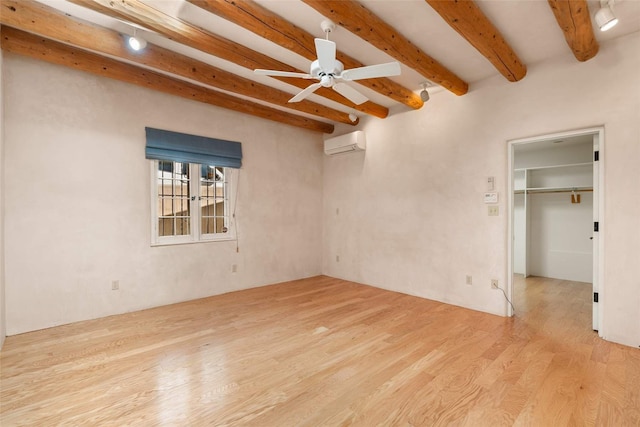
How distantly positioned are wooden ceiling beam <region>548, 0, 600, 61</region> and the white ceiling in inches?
5.7

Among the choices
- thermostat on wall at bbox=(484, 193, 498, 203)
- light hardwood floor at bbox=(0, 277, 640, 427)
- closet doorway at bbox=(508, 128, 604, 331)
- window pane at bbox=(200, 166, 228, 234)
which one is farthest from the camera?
closet doorway at bbox=(508, 128, 604, 331)

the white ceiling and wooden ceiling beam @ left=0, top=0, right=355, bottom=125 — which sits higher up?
the white ceiling

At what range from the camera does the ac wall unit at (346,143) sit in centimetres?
505

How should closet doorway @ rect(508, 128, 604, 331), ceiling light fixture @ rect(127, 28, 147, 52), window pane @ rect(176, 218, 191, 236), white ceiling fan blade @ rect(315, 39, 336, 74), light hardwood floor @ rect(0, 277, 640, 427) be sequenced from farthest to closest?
closet doorway @ rect(508, 128, 604, 331) < window pane @ rect(176, 218, 191, 236) < ceiling light fixture @ rect(127, 28, 147, 52) < white ceiling fan blade @ rect(315, 39, 336, 74) < light hardwood floor @ rect(0, 277, 640, 427)

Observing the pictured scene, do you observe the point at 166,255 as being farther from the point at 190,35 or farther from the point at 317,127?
the point at 317,127

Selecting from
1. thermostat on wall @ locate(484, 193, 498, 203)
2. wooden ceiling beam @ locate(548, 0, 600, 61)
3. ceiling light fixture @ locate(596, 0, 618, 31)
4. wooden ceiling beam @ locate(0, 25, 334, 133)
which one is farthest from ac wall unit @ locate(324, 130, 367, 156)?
ceiling light fixture @ locate(596, 0, 618, 31)

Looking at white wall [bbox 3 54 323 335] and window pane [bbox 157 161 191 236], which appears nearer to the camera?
white wall [bbox 3 54 323 335]

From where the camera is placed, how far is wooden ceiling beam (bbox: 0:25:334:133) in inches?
111

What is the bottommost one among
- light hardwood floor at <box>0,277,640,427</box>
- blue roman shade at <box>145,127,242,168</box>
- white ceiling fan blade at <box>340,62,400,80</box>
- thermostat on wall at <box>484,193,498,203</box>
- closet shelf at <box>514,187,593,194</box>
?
light hardwood floor at <box>0,277,640,427</box>

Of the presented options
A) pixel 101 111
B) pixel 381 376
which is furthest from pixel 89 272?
pixel 381 376

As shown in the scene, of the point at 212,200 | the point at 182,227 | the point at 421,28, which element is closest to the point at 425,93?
the point at 421,28

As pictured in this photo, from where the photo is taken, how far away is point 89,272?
3447mm

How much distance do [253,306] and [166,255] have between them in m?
1.36

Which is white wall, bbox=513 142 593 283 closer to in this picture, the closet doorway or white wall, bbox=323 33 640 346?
the closet doorway
